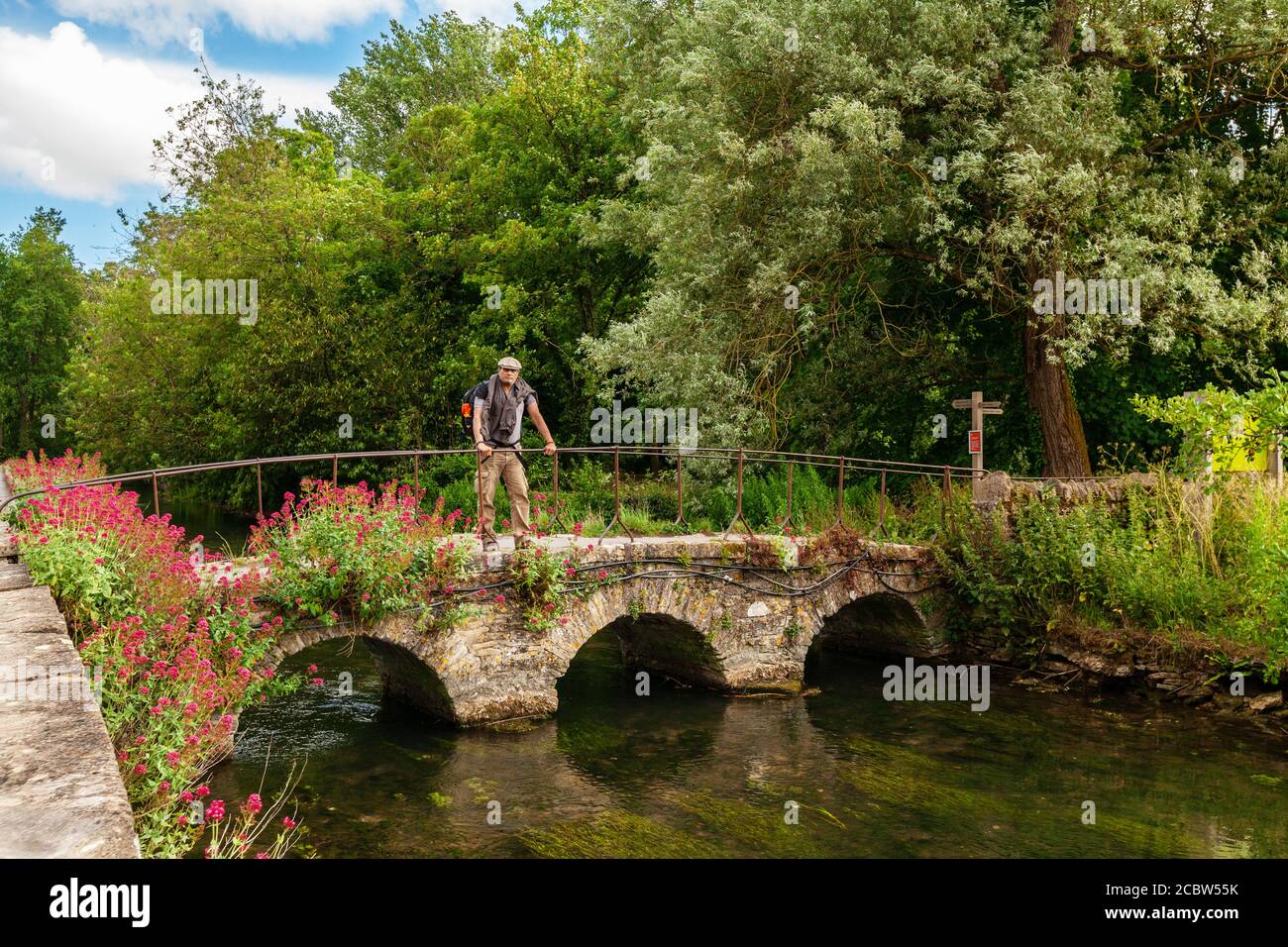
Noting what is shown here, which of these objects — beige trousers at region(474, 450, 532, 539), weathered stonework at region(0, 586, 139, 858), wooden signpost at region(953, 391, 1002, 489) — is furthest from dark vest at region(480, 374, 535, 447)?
wooden signpost at region(953, 391, 1002, 489)

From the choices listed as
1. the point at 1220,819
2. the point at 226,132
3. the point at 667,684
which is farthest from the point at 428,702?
the point at 226,132

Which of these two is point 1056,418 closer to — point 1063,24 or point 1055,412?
point 1055,412

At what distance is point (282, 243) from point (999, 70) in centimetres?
1612

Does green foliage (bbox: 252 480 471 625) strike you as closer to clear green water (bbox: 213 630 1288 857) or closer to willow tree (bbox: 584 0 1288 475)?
clear green water (bbox: 213 630 1288 857)

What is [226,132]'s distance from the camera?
2892 centimetres

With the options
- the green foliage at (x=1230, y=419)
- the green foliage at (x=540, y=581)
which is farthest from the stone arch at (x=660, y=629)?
the green foliage at (x=1230, y=419)

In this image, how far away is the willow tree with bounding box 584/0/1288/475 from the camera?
13117mm

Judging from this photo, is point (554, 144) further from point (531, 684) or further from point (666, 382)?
point (531, 684)

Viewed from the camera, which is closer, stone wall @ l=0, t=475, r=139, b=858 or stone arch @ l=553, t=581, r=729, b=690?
stone wall @ l=0, t=475, r=139, b=858

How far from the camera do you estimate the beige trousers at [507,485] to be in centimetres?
1026
